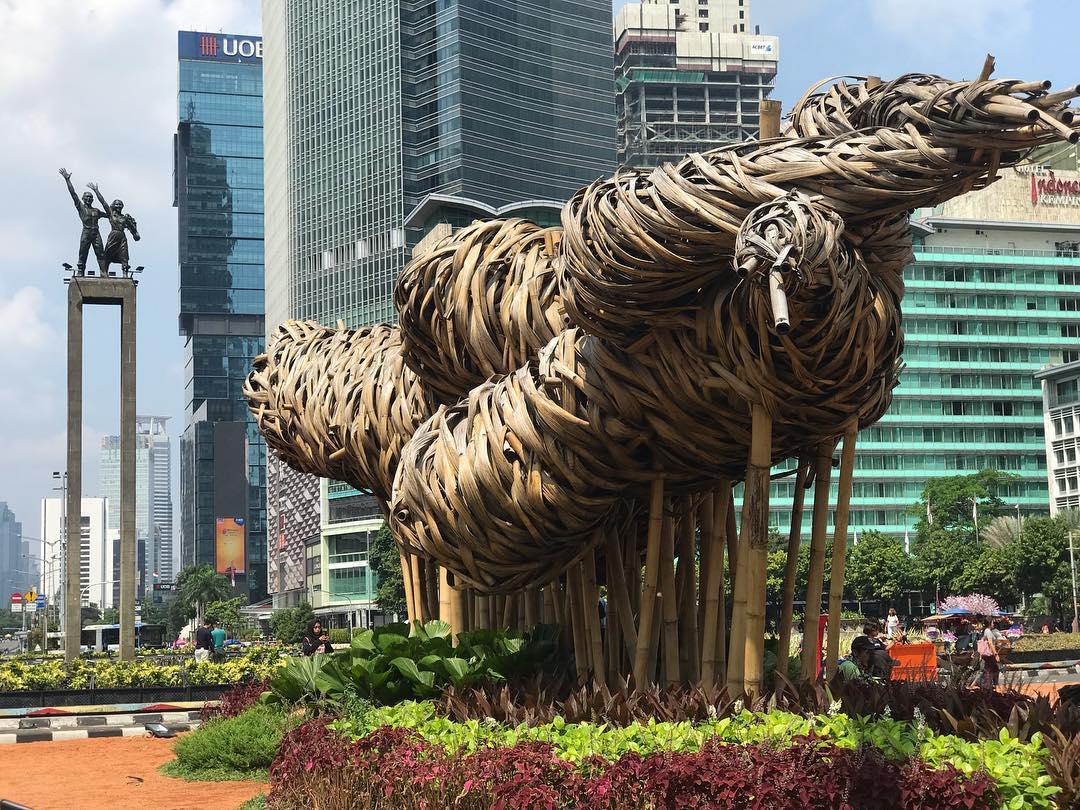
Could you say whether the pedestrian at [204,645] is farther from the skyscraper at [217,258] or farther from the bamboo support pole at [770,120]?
the skyscraper at [217,258]

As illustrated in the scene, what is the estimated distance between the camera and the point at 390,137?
87.1m

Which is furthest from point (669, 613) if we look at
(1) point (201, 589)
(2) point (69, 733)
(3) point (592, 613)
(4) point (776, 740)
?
(1) point (201, 589)

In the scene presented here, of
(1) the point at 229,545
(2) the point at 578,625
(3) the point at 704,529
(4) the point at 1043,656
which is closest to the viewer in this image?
(3) the point at 704,529

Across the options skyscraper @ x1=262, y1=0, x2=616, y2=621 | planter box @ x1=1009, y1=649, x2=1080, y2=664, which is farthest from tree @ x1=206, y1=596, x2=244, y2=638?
planter box @ x1=1009, y1=649, x2=1080, y2=664

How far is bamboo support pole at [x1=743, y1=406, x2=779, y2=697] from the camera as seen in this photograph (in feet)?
24.8

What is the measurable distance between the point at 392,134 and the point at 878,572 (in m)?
48.8

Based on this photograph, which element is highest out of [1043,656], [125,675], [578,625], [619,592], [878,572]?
[619,592]

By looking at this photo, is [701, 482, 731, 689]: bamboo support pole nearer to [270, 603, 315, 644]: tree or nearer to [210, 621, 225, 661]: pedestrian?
[210, 621, 225, 661]: pedestrian

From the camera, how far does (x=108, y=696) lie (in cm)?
2073

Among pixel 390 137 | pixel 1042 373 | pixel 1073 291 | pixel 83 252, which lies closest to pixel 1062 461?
pixel 1042 373

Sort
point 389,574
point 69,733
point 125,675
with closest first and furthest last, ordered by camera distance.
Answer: point 69,733 < point 125,675 < point 389,574

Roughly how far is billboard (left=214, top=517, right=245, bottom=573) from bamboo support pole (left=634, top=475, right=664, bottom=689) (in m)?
126

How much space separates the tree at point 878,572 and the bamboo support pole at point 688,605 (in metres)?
46.5

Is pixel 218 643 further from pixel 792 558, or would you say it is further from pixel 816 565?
pixel 816 565
